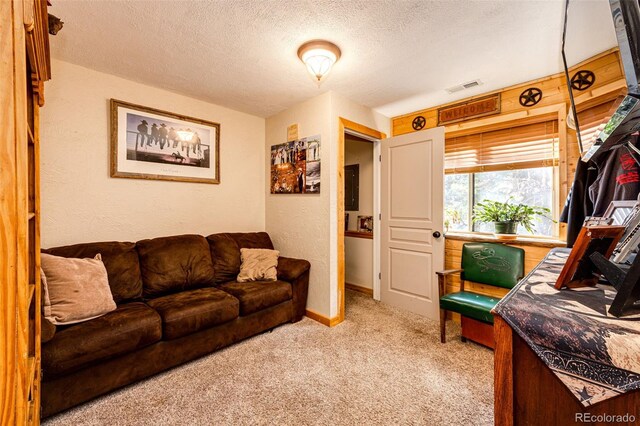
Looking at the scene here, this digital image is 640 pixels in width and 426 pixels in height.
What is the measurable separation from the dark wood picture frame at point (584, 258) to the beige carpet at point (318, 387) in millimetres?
1195

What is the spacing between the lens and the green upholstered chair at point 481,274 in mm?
2268

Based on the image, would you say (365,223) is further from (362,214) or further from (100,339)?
(100,339)

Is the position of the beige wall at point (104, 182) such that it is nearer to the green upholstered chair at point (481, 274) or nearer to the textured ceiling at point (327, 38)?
the textured ceiling at point (327, 38)

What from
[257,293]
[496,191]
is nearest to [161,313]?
[257,293]

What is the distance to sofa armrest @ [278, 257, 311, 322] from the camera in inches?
111

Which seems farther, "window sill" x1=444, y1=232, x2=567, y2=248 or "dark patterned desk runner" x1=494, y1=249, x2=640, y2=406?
"window sill" x1=444, y1=232, x2=567, y2=248

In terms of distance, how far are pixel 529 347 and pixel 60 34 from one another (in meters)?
3.06

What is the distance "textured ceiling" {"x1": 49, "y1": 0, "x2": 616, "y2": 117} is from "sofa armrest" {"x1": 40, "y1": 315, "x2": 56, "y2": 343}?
1.87 meters

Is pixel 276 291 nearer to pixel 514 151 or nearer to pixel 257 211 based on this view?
pixel 257 211

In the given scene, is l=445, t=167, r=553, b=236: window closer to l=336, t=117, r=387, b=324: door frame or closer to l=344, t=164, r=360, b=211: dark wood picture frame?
l=336, t=117, r=387, b=324: door frame

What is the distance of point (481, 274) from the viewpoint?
8.48ft

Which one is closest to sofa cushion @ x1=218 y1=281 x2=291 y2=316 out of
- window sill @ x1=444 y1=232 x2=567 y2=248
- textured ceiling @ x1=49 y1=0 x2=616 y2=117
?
window sill @ x1=444 y1=232 x2=567 y2=248

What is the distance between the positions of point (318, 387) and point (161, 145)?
2.66m

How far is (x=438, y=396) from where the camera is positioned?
175 cm
